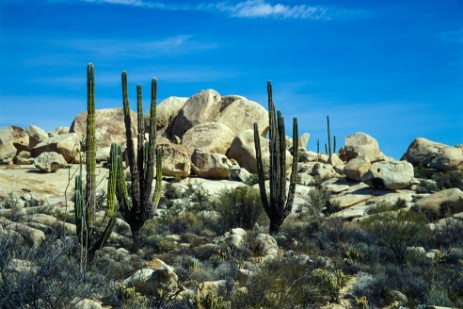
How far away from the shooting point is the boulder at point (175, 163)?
25.4 metres

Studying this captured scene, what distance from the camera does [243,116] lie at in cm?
3381

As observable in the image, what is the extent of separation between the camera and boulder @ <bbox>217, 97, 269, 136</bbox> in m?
33.4

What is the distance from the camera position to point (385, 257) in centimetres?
1345

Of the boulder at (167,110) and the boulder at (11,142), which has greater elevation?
the boulder at (167,110)

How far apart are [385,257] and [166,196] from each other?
468 inches

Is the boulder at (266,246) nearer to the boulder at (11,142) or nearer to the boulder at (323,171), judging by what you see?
the boulder at (323,171)

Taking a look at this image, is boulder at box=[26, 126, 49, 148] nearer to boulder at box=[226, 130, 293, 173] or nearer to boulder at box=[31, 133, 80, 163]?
boulder at box=[31, 133, 80, 163]

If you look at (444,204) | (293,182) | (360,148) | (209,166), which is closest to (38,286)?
(293,182)

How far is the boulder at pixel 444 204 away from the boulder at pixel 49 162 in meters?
14.8

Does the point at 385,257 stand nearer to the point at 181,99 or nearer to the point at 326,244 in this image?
the point at 326,244

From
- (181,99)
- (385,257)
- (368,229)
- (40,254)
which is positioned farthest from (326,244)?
(181,99)

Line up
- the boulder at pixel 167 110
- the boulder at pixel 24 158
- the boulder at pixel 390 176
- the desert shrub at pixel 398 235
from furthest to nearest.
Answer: the boulder at pixel 167 110, the boulder at pixel 24 158, the boulder at pixel 390 176, the desert shrub at pixel 398 235

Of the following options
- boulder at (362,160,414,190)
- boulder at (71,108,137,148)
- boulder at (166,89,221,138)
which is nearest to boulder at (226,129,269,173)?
boulder at (166,89,221,138)

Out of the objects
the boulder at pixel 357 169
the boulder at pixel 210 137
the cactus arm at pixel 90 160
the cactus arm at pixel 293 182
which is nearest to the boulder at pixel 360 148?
the boulder at pixel 357 169
